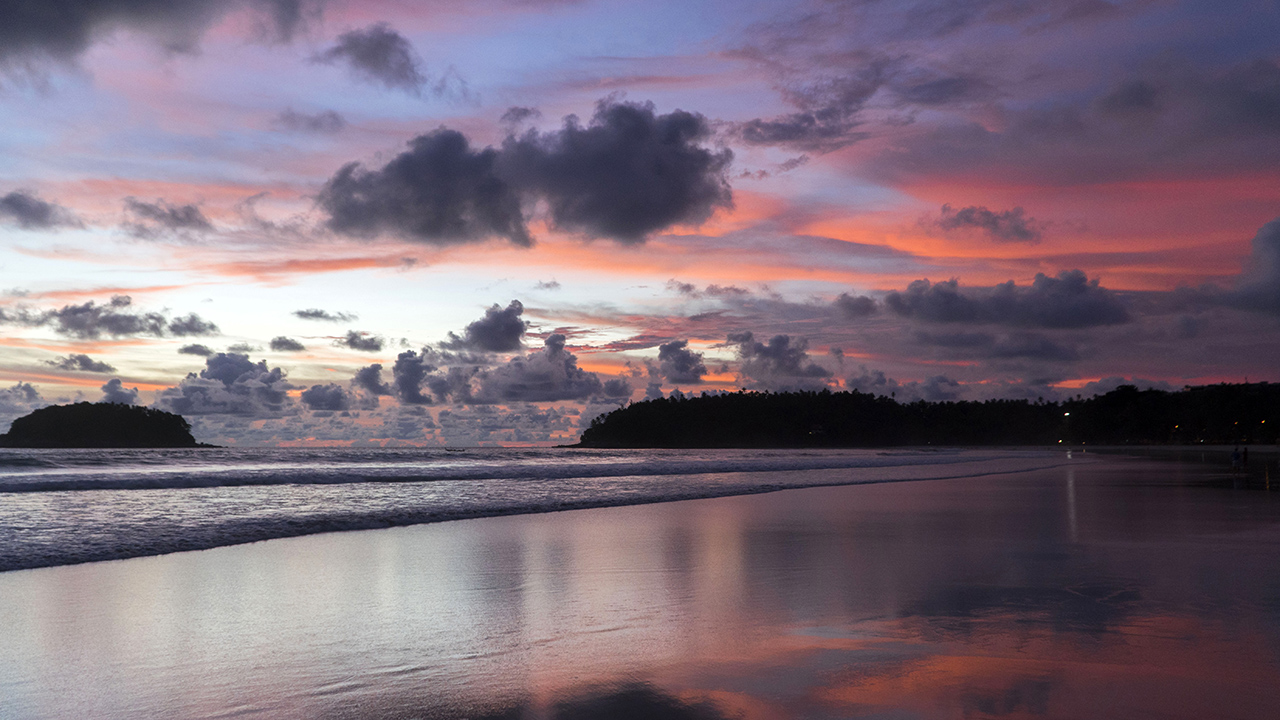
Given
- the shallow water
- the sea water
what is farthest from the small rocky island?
the shallow water

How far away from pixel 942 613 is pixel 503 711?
4677 mm

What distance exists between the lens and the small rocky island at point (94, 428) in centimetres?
9331

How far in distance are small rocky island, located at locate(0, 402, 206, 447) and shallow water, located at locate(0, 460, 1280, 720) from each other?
329 feet

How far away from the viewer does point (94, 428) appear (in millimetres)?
95375

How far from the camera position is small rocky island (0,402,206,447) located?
9331 centimetres

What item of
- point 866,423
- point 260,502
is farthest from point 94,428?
point 866,423

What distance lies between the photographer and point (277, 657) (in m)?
6.30

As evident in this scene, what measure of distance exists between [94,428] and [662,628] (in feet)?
362

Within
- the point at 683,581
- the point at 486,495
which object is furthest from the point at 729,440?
the point at 683,581

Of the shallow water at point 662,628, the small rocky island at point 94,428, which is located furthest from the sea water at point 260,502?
the small rocky island at point 94,428

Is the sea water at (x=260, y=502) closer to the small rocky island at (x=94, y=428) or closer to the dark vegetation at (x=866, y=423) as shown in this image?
the small rocky island at (x=94, y=428)

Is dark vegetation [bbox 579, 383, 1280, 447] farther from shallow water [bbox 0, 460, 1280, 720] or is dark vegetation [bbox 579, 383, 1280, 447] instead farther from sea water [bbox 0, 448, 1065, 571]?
shallow water [bbox 0, 460, 1280, 720]

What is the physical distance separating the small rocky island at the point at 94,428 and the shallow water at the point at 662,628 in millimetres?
100217

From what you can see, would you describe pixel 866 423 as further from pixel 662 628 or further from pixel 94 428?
pixel 662 628
